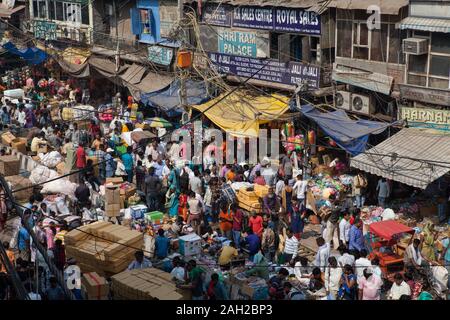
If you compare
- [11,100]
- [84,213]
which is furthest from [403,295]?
[11,100]

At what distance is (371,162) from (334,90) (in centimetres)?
386

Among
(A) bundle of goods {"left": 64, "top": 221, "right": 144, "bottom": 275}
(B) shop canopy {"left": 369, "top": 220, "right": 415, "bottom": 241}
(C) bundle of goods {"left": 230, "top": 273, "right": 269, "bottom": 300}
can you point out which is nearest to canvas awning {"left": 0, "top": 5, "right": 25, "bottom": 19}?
(A) bundle of goods {"left": 64, "top": 221, "right": 144, "bottom": 275}

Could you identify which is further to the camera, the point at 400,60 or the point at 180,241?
the point at 400,60

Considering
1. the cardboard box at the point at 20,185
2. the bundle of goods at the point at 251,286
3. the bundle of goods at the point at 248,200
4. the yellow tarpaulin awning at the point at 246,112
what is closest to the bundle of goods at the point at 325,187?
the bundle of goods at the point at 248,200

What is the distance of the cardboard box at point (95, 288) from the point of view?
12.9 m

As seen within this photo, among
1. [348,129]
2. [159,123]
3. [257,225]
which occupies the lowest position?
[257,225]

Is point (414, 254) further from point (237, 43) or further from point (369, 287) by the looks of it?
point (237, 43)

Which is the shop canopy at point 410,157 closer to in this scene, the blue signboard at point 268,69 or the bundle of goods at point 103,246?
the blue signboard at point 268,69

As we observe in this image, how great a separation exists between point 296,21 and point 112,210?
8.02 meters

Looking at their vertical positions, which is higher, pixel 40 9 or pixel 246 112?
pixel 40 9

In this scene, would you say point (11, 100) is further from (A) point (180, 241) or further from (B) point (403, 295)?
(B) point (403, 295)

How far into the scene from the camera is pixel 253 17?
23.5 meters

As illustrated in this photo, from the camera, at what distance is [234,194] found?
18359 millimetres

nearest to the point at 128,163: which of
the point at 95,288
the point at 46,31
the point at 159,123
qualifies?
the point at 159,123
